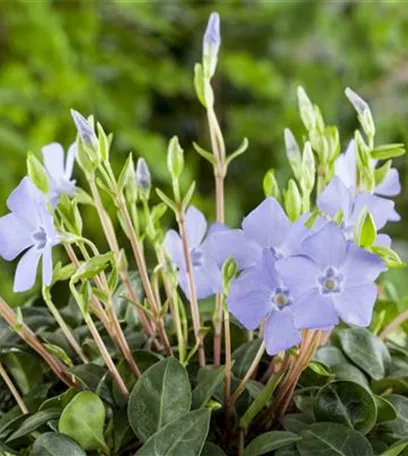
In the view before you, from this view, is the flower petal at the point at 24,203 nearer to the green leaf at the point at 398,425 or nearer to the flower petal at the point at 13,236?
the flower petal at the point at 13,236

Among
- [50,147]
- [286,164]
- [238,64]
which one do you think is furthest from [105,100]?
[50,147]

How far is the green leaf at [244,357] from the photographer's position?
476mm

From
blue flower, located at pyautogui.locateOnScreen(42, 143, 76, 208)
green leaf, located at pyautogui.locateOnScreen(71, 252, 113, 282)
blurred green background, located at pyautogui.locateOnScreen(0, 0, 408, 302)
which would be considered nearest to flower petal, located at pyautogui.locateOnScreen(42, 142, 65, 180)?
blue flower, located at pyautogui.locateOnScreen(42, 143, 76, 208)

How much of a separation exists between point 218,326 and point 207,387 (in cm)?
6

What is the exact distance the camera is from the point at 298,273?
0.39 meters

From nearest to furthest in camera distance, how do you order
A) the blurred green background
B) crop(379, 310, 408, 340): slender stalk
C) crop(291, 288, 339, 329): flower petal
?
1. crop(291, 288, 339, 329): flower petal
2. crop(379, 310, 408, 340): slender stalk
3. the blurred green background

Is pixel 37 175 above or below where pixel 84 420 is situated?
above

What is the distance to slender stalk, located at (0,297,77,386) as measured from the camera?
1.45ft

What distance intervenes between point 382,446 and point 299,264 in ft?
0.38

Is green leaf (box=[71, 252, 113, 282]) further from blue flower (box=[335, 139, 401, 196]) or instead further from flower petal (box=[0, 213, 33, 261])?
blue flower (box=[335, 139, 401, 196])

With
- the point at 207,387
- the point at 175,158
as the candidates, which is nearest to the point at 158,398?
the point at 207,387

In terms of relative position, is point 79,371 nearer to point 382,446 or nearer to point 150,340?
point 150,340

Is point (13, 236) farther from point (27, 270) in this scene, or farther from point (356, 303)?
point (356, 303)

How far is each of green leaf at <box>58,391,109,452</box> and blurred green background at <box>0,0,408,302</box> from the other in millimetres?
1028
